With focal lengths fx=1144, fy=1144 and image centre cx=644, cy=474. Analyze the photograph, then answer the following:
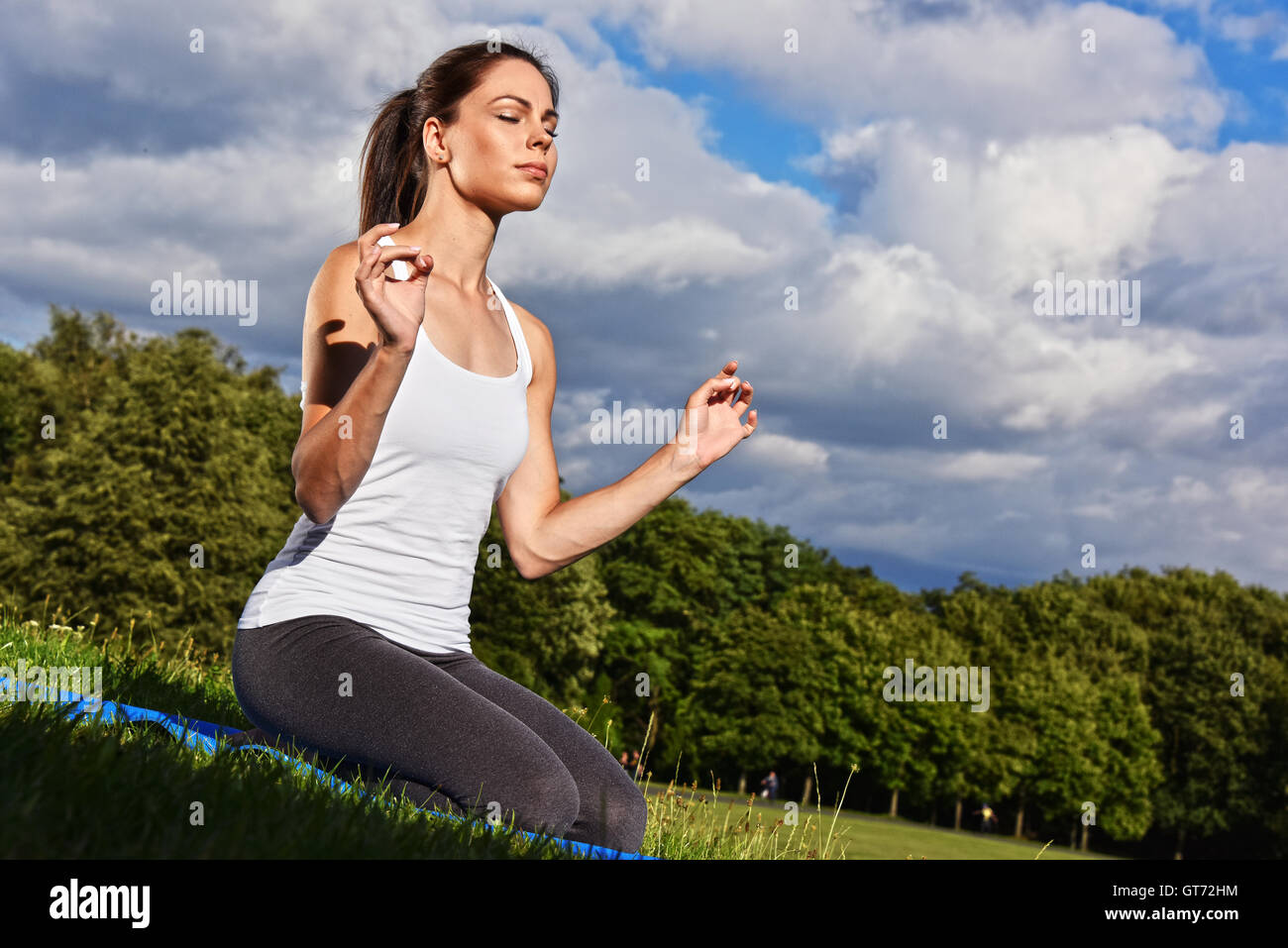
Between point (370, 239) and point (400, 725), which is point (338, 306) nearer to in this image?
point (370, 239)

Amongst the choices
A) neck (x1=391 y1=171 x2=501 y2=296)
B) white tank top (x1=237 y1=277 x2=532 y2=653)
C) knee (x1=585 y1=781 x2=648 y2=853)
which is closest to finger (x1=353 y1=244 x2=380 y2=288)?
white tank top (x1=237 y1=277 x2=532 y2=653)

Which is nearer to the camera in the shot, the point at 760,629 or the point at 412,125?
the point at 412,125

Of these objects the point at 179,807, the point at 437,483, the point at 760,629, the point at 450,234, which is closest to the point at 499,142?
the point at 450,234

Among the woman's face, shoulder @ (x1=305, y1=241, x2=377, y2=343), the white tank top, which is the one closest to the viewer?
the white tank top

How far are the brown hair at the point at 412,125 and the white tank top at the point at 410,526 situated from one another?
0.99 m

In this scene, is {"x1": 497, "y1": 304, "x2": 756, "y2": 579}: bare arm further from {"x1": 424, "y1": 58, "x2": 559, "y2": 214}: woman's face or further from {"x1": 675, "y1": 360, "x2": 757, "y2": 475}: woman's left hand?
{"x1": 424, "y1": 58, "x2": 559, "y2": 214}: woman's face

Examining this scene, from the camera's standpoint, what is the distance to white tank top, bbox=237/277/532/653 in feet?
13.2

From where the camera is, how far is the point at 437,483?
13.4ft

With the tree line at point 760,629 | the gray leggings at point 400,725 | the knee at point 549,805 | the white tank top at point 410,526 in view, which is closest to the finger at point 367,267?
the white tank top at point 410,526

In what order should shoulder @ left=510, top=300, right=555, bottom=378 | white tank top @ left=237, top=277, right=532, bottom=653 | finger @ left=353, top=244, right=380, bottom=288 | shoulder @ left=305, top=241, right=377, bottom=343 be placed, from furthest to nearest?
shoulder @ left=510, top=300, right=555, bottom=378, shoulder @ left=305, top=241, right=377, bottom=343, white tank top @ left=237, top=277, right=532, bottom=653, finger @ left=353, top=244, right=380, bottom=288

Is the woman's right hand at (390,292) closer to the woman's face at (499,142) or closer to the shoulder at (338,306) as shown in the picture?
the shoulder at (338,306)

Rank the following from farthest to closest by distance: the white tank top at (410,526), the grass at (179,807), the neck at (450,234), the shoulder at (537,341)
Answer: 1. the shoulder at (537,341)
2. the neck at (450,234)
3. the white tank top at (410,526)
4. the grass at (179,807)

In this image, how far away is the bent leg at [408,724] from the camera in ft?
12.2

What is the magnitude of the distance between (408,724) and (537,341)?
1.99 metres
